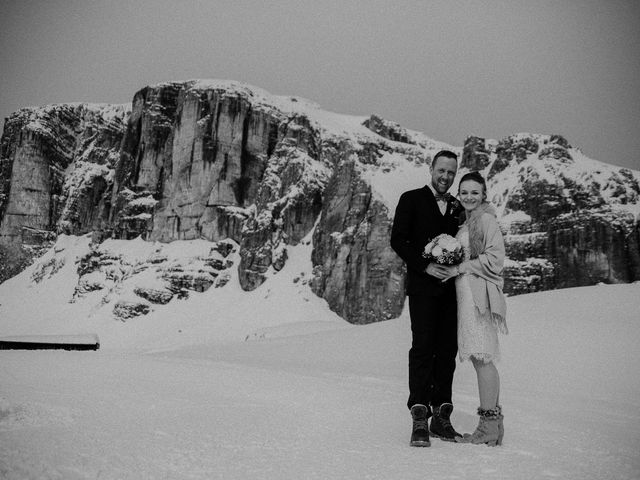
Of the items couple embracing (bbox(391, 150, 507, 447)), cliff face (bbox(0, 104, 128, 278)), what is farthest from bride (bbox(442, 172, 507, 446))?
cliff face (bbox(0, 104, 128, 278))

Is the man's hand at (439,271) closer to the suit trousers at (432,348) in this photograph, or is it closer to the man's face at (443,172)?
the suit trousers at (432,348)

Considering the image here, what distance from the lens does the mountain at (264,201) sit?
67.1 meters

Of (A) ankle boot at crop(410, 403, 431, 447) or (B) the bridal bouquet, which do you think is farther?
(B) the bridal bouquet

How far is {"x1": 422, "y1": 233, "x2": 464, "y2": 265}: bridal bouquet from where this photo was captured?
3.52 m

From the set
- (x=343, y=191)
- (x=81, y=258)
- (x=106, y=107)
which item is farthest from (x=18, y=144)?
(x=343, y=191)

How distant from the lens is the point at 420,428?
3135 millimetres

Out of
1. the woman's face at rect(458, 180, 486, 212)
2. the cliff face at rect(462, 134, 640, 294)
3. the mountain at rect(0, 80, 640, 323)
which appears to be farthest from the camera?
the mountain at rect(0, 80, 640, 323)

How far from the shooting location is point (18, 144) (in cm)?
12569

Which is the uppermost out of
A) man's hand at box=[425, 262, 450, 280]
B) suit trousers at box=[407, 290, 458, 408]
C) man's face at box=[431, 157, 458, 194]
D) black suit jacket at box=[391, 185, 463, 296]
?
man's face at box=[431, 157, 458, 194]

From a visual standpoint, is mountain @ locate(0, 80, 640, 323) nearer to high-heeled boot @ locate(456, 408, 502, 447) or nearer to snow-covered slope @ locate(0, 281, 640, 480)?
snow-covered slope @ locate(0, 281, 640, 480)

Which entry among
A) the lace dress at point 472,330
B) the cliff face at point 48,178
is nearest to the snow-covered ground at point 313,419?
the lace dress at point 472,330

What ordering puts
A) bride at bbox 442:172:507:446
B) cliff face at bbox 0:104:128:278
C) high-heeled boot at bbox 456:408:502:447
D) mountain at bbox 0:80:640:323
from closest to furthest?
high-heeled boot at bbox 456:408:502:447 → bride at bbox 442:172:507:446 → mountain at bbox 0:80:640:323 → cliff face at bbox 0:104:128:278

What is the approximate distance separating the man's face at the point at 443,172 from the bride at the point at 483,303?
389 mm

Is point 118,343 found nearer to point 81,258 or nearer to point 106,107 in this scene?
point 81,258
